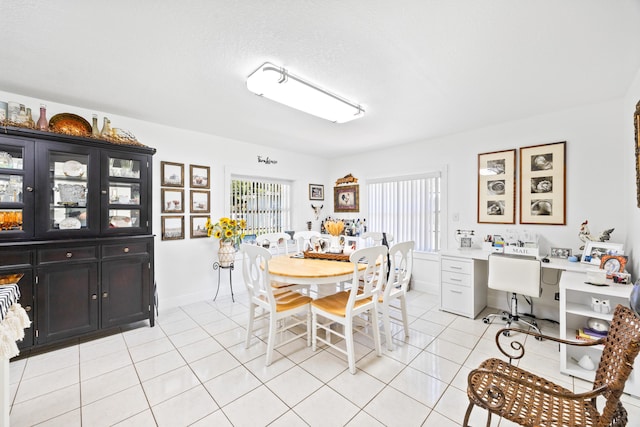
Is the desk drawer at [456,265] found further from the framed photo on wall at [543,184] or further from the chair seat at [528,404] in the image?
the chair seat at [528,404]

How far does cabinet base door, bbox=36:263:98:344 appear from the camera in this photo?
235cm

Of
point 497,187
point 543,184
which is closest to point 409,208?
point 497,187

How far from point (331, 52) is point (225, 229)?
2690mm

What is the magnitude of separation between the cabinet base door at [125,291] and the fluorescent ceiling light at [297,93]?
2280 millimetres

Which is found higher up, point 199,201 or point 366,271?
point 199,201

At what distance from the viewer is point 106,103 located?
107 inches

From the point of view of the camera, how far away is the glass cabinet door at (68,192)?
2.40 metres

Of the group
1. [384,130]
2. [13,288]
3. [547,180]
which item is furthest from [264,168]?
[547,180]

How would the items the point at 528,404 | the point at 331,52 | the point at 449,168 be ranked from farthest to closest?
the point at 449,168 < the point at 331,52 < the point at 528,404

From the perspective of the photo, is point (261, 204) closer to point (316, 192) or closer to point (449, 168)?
point (316, 192)

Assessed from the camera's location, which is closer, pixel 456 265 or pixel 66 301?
pixel 66 301

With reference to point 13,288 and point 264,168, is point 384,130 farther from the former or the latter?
point 13,288

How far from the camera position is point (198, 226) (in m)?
3.72

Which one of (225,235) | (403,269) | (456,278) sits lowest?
(456,278)
